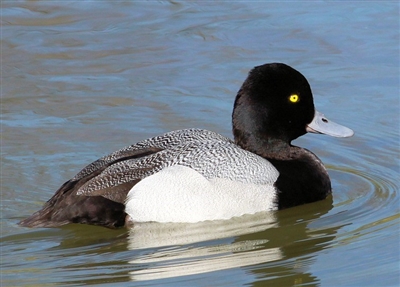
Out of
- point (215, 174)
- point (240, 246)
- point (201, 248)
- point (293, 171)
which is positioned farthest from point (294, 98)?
point (201, 248)

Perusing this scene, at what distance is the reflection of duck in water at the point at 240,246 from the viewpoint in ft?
22.0

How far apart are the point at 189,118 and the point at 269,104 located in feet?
6.42

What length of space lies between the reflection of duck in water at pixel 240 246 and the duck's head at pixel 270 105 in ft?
2.47

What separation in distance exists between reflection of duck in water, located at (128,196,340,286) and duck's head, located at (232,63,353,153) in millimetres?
754

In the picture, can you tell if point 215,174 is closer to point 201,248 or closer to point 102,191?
point 201,248

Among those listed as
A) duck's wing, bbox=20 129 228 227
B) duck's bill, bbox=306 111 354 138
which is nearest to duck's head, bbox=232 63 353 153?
duck's bill, bbox=306 111 354 138

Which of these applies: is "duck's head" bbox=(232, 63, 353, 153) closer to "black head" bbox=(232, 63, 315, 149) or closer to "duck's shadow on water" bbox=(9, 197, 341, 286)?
"black head" bbox=(232, 63, 315, 149)

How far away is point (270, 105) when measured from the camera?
8.26 m

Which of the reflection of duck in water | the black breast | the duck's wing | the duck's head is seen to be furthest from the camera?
the duck's head

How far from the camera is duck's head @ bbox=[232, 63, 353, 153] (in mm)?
8180

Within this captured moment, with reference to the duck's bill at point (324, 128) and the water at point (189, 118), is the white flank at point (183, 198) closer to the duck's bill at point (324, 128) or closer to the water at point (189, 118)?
the water at point (189, 118)

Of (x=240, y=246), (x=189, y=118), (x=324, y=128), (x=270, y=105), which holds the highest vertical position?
(x=270, y=105)

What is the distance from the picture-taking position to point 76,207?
7.52 metres

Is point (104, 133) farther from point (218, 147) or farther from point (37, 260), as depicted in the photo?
point (37, 260)
